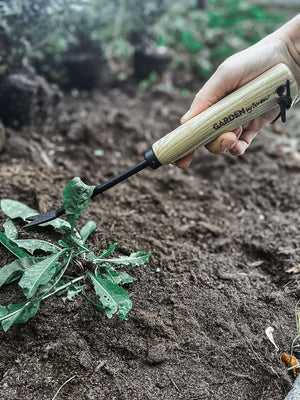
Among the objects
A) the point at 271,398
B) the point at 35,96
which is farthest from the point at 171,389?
the point at 35,96

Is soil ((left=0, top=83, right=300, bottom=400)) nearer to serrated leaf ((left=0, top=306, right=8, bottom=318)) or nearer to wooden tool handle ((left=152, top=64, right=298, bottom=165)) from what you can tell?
serrated leaf ((left=0, top=306, right=8, bottom=318))

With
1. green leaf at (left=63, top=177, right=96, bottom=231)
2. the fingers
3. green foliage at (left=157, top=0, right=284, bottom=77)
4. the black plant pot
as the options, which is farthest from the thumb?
green foliage at (left=157, top=0, right=284, bottom=77)

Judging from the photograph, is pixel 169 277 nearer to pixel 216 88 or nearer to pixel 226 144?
pixel 226 144

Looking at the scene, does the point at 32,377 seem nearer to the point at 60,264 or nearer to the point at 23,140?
the point at 60,264

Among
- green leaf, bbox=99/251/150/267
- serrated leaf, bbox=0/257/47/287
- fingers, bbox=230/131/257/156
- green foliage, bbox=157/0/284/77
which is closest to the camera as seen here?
serrated leaf, bbox=0/257/47/287

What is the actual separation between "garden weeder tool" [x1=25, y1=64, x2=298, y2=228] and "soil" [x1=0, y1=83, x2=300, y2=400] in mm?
592

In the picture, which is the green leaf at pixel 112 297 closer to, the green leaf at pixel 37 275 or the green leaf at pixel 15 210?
the green leaf at pixel 37 275

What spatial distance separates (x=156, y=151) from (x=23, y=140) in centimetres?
168

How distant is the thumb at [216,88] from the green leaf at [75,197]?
0.67 meters

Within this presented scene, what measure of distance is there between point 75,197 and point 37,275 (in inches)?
15.9

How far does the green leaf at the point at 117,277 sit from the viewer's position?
1760 millimetres

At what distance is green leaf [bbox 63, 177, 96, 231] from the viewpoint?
1.73 m

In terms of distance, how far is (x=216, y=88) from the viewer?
1.94 meters

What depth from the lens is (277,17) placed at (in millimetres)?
5324
